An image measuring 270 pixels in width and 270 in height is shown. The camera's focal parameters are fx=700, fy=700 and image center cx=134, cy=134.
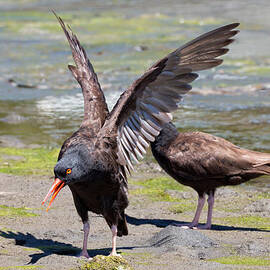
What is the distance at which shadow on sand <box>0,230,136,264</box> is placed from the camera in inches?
261

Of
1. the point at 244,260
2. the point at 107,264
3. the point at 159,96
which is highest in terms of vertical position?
the point at 159,96

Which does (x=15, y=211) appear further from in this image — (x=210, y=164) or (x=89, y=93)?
(x=210, y=164)

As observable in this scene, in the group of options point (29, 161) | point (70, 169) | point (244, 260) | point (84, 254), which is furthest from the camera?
point (29, 161)

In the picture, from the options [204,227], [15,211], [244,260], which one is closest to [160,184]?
[204,227]

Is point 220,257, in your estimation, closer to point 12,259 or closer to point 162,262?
point 162,262

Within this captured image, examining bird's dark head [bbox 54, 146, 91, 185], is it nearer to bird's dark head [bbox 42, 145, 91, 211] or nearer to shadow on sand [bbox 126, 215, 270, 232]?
bird's dark head [bbox 42, 145, 91, 211]

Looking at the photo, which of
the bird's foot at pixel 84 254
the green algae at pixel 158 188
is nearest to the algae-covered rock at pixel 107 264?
the bird's foot at pixel 84 254

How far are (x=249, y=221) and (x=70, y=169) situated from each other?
8.94 ft

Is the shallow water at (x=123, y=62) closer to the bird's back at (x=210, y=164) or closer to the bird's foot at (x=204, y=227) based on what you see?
the bird's back at (x=210, y=164)

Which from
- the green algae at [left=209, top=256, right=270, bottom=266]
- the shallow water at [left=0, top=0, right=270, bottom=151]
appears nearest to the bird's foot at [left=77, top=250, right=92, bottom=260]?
the green algae at [left=209, top=256, right=270, bottom=266]

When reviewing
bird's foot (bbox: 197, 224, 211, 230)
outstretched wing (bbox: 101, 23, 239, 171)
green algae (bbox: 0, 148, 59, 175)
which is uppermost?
outstretched wing (bbox: 101, 23, 239, 171)

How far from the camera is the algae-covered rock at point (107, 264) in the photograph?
533cm

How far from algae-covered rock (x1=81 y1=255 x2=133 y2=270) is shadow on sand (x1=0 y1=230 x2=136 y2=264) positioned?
3.80ft

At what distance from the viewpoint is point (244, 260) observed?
6.14 meters
